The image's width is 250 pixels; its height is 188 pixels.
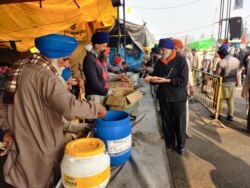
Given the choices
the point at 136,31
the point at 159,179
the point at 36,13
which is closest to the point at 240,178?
the point at 159,179

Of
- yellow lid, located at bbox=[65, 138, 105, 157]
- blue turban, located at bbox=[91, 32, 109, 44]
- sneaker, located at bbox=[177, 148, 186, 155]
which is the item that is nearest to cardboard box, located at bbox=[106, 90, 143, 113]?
blue turban, located at bbox=[91, 32, 109, 44]

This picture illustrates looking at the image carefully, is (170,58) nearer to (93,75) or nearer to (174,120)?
(174,120)

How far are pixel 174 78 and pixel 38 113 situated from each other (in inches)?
94.2

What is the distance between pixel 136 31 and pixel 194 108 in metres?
4.08

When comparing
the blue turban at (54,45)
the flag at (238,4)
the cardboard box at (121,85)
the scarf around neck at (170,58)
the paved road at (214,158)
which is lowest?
the paved road at (214,158)

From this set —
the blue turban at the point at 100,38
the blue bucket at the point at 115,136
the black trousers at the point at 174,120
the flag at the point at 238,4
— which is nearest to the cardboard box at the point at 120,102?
the blue turban at the point at 100,38

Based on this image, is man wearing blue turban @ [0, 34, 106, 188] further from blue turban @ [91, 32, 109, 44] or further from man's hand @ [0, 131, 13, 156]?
blue turban @ [91, 32, 109, 44]

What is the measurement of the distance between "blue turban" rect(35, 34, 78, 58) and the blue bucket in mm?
594

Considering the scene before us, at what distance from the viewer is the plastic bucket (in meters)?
1.44

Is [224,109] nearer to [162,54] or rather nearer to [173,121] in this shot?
[173,121]

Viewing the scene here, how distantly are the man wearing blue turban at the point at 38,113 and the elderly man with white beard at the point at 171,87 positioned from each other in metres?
2.06

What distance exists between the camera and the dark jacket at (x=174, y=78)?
364 cm

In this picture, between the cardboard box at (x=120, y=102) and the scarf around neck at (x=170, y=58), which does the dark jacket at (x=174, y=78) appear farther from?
the cardboard box at (x=120, y=102)

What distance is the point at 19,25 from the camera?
366 centimetres
